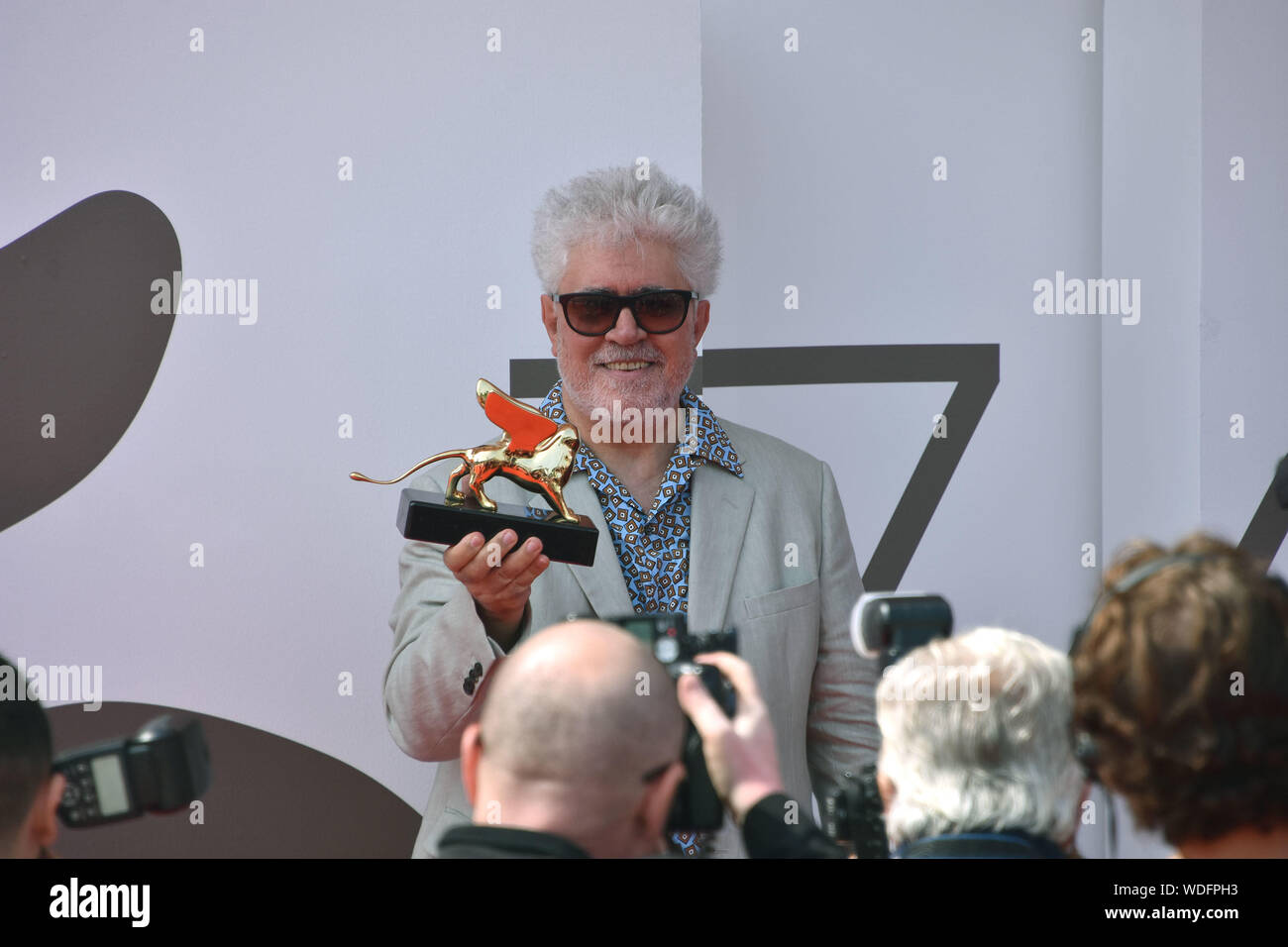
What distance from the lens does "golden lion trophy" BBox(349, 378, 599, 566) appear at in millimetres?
2502

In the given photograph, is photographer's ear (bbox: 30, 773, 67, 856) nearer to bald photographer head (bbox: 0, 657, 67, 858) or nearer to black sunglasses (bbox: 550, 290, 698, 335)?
bald photographer head (bbox: 0, 657, 67, 858)

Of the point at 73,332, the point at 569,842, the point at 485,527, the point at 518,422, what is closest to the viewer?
the point at 569,842

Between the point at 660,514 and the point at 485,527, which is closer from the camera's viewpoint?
the point at 485,527

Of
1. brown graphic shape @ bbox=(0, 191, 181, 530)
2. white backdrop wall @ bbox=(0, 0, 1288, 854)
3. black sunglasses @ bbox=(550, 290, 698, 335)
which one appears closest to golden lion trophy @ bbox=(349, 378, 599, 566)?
black sunglasses @ bbox=(550, 290, 698, 335)

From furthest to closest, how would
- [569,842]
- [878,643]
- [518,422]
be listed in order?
[518,422]
[878,643]
[569,842]

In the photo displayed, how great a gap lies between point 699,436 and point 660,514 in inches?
8.1

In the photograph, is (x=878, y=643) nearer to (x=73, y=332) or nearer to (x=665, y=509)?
(x=665, y=509)

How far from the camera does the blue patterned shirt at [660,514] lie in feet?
8.76

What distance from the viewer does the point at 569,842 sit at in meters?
1.54

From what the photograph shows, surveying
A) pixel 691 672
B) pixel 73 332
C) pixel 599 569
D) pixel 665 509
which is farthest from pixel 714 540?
pixel 73 332

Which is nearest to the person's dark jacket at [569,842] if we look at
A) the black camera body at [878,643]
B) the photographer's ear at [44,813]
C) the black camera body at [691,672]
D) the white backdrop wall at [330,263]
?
the black camera body at [691,672]

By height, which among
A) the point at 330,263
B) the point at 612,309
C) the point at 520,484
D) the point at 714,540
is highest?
the point at 330,263
